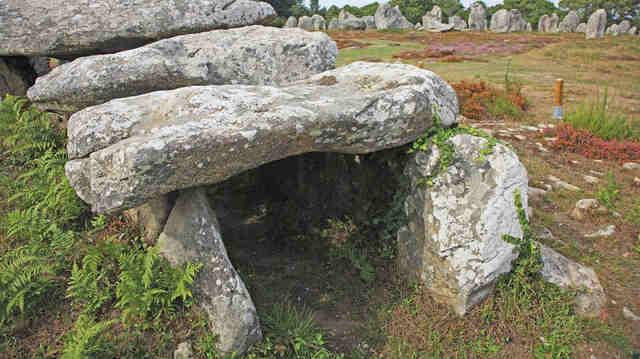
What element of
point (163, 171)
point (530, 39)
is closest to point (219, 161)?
point (163, 171)

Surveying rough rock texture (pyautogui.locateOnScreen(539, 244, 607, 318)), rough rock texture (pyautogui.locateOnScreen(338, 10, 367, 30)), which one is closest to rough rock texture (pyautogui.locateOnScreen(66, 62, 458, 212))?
rough rock texture (pyautogui.locateOnScreen(539, 244, 607, 318))

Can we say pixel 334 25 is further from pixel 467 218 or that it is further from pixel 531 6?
pixel 467 218

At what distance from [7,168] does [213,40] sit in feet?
11.3

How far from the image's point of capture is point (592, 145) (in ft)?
30.5

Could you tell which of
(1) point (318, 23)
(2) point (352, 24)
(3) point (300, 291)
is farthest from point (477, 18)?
(3) point (300, 291)

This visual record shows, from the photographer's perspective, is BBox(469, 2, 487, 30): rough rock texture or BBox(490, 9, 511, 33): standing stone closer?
BBox(490, 9, 511, 33): standing stone

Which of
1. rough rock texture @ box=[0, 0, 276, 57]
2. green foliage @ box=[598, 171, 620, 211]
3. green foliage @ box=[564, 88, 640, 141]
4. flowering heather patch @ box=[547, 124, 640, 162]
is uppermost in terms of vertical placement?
rough rock texture @ box=[0, 0, 276, 57]

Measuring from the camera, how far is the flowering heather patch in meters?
8.83

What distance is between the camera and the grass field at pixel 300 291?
3.80 m

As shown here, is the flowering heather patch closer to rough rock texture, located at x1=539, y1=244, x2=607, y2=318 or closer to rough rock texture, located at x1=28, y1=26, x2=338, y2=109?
rough rock texture, located at x1=539, y1=244, x2=607, y2=318

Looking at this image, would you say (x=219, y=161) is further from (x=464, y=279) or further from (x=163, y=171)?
(x=464, y=279)

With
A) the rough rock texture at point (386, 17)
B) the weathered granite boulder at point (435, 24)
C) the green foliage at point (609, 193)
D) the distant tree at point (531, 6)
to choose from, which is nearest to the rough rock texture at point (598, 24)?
the weathered granite boulder at point (435, 24)

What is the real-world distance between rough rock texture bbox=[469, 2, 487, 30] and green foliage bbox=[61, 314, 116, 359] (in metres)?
56.9

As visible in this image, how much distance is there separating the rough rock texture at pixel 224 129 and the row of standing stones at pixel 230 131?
0.01 meters
